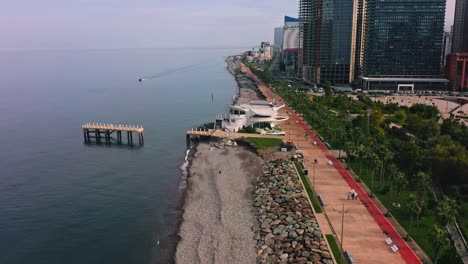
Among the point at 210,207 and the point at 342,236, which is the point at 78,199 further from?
the point at 342,236

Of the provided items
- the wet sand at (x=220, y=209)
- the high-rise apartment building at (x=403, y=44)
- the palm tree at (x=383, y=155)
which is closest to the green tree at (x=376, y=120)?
the wet sand at (x=220, y=209)

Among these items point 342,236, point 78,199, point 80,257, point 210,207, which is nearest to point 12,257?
point 80,257

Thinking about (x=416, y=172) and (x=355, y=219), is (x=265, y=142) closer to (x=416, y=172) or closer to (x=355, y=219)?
(x=416, y=172)

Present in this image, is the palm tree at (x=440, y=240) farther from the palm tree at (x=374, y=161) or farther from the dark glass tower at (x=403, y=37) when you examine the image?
the dark glass tower at (x=403, y=37)

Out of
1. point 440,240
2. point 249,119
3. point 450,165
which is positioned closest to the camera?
point 440,240

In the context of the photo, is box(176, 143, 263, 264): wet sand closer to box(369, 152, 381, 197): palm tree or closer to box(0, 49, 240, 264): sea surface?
box(0, 49, 240, 264): sea surface

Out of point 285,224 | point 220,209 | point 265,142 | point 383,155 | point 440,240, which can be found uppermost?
point 383,155

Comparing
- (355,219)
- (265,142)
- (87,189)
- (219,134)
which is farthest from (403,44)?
(87,189)

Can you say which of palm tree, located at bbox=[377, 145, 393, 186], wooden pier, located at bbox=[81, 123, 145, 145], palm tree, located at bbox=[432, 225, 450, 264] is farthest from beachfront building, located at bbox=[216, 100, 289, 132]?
palm tree, located at bbox=[432, 225, 450, 264]
